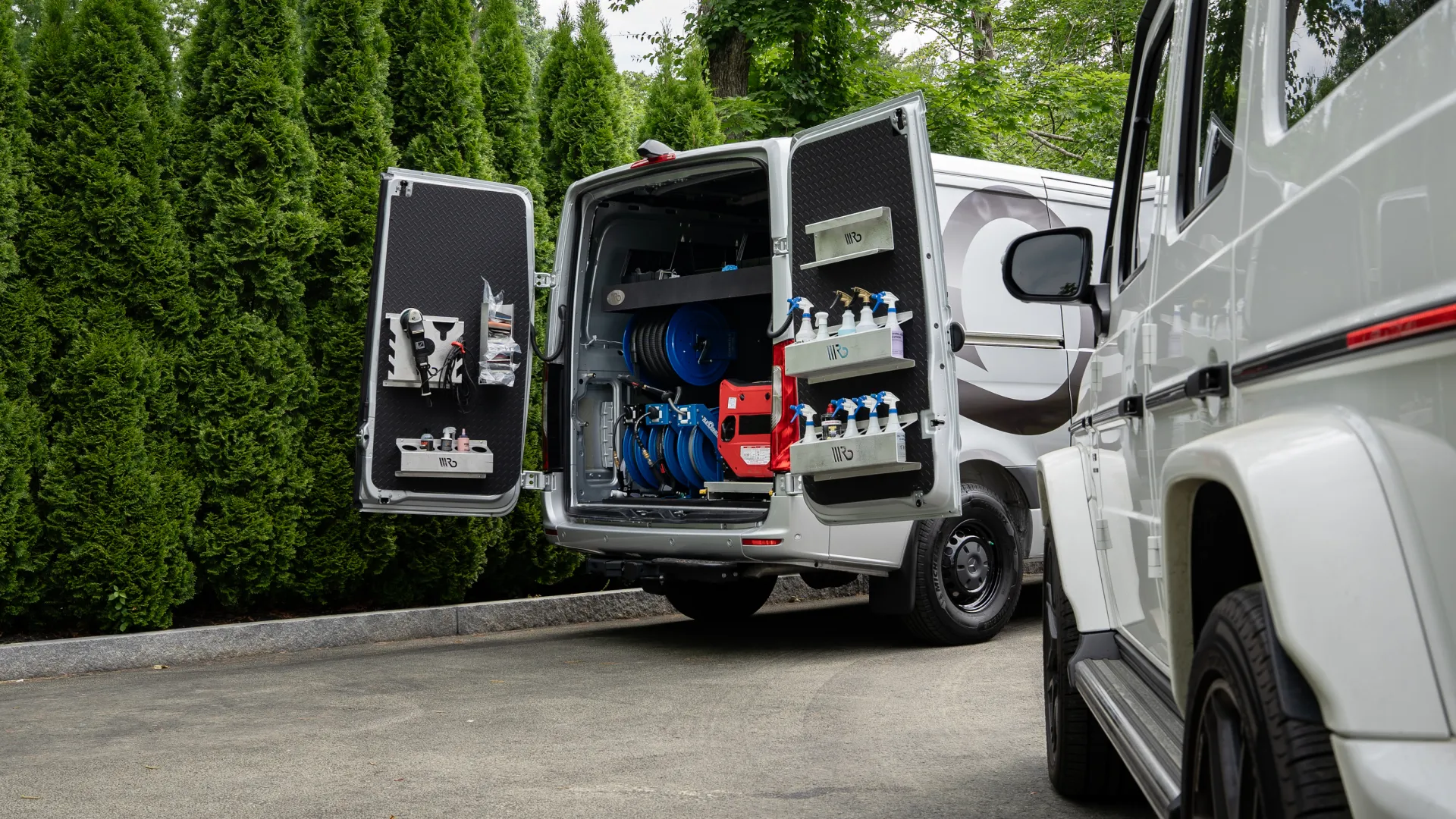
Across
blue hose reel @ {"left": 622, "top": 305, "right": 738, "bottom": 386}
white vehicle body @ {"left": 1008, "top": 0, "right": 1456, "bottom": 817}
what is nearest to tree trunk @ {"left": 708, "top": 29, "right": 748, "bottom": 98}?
blue hose reel @ {"left": 622, "top": 305, "right": 738, "bottom": 386}

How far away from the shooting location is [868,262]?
5.82m

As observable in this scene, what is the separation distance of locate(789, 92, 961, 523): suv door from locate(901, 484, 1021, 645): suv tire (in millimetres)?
1063

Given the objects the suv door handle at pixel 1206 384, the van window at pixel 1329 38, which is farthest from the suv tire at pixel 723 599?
the van window at pixel 1329 38

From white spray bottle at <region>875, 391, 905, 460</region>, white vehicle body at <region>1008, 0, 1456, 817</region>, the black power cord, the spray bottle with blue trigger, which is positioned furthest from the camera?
the black power cord

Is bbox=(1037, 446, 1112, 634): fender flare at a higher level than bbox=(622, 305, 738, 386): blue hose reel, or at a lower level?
lower

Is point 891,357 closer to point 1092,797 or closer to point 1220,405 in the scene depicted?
point 1092,797

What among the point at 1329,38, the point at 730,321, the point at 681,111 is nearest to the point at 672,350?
the point at 730,321

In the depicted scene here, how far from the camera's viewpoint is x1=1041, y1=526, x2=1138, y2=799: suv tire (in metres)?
3.66

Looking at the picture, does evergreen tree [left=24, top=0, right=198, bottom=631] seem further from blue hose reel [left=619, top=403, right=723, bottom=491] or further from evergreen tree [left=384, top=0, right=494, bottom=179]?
blue hose reel [left=619, top=403, right=723, bottom=491]

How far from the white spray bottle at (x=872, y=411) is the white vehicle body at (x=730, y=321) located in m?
0.24

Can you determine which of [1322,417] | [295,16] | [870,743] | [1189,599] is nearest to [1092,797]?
[870,743]

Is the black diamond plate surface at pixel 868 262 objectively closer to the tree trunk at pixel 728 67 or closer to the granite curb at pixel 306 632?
the granite curb at pixel 306 632

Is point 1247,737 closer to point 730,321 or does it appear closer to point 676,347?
point 676,347

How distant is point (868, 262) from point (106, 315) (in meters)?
4.14
